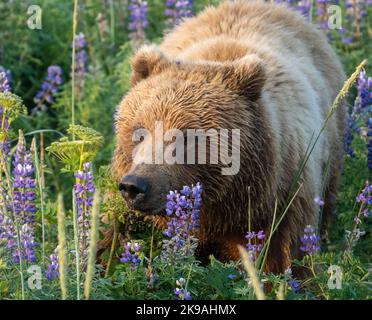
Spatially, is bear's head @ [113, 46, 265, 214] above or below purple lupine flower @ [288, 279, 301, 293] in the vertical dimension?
above

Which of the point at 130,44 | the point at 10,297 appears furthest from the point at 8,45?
the point at 10,297

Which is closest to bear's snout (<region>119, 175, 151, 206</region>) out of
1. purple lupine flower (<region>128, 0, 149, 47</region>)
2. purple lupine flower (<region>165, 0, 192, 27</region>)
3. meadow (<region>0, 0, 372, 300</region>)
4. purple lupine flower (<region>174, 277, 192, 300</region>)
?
meadow (<region>0, 0, 372, 300</region>)

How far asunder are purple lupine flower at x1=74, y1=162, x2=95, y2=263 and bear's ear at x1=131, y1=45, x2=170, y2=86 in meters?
1.19

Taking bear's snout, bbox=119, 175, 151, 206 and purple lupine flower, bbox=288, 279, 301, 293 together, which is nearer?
purple lupine flower, bbox=288, 279, 301, 293

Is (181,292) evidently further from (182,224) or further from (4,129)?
(4,129)

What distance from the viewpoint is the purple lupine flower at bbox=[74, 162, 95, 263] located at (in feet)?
13.9

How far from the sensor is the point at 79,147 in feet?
14.0

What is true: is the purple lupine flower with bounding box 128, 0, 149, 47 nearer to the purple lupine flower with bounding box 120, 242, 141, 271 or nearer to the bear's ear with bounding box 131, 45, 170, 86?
the bear's ear with bounding box 131, 45, 170, 86

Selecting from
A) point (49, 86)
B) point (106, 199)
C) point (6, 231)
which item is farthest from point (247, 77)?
point (49, 86)

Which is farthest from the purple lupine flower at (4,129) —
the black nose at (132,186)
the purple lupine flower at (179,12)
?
the purple lupine flower at (179,12)

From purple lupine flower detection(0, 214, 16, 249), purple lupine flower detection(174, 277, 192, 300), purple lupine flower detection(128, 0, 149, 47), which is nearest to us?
purple lupine flower detection(174, 277, 192, 300)

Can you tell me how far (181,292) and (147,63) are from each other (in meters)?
1.76

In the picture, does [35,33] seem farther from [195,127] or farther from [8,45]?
[195,127]

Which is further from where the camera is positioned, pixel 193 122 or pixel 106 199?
pixel 106 199
